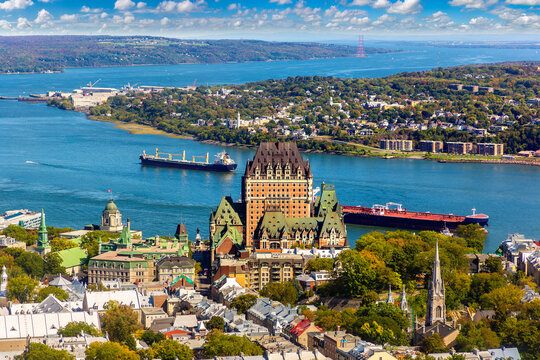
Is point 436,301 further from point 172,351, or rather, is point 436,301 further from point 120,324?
point 120,324

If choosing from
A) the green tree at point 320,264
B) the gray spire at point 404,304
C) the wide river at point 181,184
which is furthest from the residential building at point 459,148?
the gray spire at point 404,304

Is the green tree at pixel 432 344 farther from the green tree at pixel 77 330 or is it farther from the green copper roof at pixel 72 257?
the green copper roof at pixel 72 257

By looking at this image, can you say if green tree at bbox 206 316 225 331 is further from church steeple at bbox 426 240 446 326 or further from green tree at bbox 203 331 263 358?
church steeple at bbox 426 240 446 326

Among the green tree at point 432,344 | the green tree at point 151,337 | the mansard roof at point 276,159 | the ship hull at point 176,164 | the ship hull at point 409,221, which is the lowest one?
the ship hull at point 409,221

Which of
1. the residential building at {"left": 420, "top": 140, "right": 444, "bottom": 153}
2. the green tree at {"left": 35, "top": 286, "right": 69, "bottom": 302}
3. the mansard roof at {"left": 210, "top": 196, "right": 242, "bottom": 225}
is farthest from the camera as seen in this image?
the residential building at {"left": 420, "top": 140, "right": 444, "bottom": 153}

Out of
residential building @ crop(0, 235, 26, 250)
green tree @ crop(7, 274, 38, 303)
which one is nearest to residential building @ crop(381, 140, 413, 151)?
residential building @ crop(0, 235, 26, 250)

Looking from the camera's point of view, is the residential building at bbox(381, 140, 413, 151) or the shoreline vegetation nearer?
the residential building at bbox(381, 140, 413, 151)
